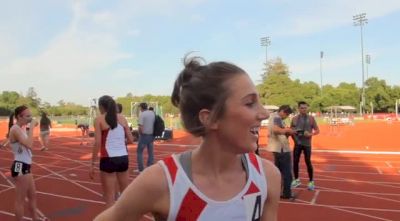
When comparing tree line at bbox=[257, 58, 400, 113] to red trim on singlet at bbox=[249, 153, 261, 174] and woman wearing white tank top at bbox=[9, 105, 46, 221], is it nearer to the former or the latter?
woman wearing white tank top at bbox=[9, 105, 46, 221]

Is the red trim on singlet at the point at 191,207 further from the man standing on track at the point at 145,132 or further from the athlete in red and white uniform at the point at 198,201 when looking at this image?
the man standing on track at the point at 145,132

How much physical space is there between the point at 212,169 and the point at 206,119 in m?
0.16

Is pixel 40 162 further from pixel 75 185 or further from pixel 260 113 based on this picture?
pixel 260 113

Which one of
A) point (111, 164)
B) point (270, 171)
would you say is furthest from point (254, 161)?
point (111, 164)

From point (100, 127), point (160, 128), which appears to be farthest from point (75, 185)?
point (100, 127)

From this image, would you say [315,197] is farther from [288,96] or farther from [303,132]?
[288,96]

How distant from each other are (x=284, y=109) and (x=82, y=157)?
8.67 meters

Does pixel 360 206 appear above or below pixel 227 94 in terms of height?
below

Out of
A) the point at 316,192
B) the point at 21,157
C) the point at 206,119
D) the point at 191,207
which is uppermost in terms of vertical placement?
the point at 206,119

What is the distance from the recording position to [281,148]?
735 centimetres

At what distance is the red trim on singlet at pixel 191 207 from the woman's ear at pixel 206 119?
208 mm

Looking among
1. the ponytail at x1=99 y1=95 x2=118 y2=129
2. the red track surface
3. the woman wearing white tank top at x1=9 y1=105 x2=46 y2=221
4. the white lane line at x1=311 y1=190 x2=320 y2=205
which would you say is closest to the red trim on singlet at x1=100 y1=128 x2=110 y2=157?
the ponytail at x1=99 y1=95 x2=118 y2=129

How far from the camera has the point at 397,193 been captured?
7961 mm

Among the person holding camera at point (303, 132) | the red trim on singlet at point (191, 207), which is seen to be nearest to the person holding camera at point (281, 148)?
the person holding camera at point (303, 132)
